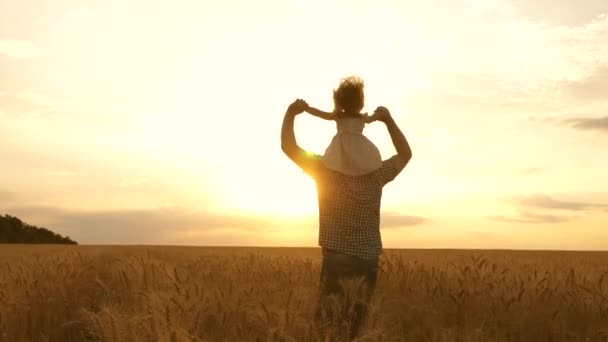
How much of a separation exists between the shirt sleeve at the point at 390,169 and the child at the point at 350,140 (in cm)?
8

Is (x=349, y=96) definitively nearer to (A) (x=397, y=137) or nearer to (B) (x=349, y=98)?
(B) (x=349, y=98)

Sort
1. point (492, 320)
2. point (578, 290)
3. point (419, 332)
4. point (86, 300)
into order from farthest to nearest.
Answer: point (86, 300) < point (578, 290) < point (492, 320) < point (419, 332)

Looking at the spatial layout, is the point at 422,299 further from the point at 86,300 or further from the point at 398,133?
the point at 86,300

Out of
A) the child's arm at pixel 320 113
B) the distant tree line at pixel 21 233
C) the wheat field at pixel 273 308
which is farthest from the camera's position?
the distant tree line at pixel 21 233

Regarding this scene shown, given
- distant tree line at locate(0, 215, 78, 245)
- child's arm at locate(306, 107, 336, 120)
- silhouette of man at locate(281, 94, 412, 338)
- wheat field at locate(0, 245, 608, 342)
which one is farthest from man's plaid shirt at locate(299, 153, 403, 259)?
distant tree line at locate(0, 215, 78, 245)

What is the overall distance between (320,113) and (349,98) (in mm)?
230

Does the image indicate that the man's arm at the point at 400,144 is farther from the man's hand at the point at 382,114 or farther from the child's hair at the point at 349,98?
the child's hair at the point at 349,98

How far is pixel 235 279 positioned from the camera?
5.79m

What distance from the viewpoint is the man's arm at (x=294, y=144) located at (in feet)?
13.9

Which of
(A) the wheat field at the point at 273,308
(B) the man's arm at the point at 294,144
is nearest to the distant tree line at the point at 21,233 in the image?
(A) the wheat field at the point at 273,308

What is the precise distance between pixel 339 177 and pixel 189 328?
1435 mm

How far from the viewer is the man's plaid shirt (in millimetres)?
4188

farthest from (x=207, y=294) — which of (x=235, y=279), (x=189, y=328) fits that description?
(x=235, y=279)

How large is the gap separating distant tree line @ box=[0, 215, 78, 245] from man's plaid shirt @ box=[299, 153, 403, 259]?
29.6 meters
